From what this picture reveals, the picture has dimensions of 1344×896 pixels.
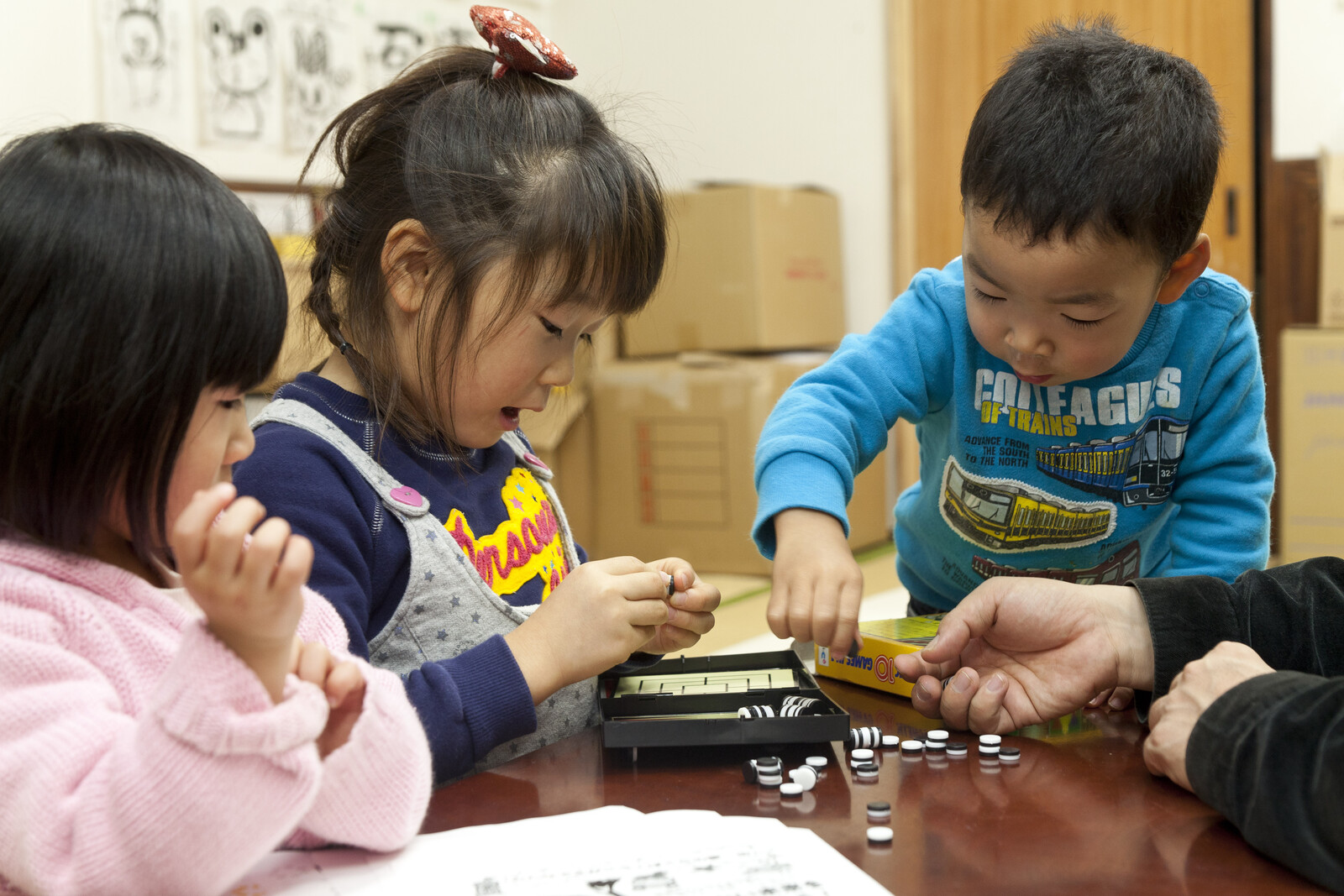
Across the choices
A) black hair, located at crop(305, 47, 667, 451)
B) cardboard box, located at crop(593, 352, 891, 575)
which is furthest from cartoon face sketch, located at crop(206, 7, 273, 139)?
black hair, located at crop(305, 47, 667, 451)

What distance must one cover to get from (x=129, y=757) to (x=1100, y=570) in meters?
0.97

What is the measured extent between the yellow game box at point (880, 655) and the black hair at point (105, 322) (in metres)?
0.50

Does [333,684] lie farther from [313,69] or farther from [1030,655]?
[313,69]

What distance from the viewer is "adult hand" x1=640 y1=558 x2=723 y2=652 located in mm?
883

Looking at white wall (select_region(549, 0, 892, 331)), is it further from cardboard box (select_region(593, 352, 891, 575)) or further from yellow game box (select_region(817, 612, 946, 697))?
yellow game box (select_region(817, 612, 946, 697))

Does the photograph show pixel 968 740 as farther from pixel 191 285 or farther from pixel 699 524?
pixel 699 524

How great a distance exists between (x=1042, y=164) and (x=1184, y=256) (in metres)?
0.18

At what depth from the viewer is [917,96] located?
3.46m

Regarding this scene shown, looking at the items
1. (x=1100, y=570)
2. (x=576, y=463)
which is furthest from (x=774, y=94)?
(x=1100, y=570)

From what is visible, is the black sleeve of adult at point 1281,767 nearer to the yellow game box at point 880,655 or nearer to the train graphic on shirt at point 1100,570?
the yellow game box at point 880,655

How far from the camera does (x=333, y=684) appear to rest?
566mm

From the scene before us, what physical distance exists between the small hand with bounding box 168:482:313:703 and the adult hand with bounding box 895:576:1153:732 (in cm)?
45

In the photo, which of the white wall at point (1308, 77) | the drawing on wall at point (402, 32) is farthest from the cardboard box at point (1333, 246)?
the drawing on wall at point (402, 32)

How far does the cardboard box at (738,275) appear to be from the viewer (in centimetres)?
319
